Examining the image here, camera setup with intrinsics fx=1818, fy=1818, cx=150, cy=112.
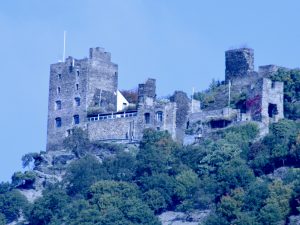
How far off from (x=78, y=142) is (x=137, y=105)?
10.7 feet

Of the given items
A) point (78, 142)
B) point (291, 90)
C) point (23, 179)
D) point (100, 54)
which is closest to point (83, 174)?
point (78, 142)

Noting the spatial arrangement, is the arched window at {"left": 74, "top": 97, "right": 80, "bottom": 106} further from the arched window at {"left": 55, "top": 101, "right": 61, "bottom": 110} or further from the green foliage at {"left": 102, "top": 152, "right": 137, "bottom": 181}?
the green foliage at {"left": 102, "top": 152, "right": 137, "bottom": 181}

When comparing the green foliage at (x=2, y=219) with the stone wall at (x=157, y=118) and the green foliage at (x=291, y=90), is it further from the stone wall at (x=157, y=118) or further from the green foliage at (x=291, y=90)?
the green foliage at (x=291, y=90)

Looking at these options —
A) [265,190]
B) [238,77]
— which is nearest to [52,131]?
[238,77]

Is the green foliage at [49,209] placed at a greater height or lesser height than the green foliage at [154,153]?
lesser

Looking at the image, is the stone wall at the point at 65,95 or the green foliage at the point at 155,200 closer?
the green foliage at the point at 155,200

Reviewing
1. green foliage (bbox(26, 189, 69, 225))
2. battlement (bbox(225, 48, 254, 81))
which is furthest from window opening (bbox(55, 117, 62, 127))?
battlement (bbox(225, 48, 254, 81))

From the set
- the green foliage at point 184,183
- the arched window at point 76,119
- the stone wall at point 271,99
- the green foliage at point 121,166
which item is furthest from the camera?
the arched window at point 76,119

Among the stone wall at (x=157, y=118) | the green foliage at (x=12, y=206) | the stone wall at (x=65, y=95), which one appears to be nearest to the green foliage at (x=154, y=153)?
the stone wall at (x=157, y=118)

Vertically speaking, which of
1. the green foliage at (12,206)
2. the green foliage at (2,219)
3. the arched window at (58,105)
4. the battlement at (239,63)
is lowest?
the green foliage at (2,219)

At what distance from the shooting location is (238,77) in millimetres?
87750

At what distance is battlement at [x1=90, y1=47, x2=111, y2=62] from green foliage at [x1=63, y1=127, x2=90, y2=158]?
4180 millimetres

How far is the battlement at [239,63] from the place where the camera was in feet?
288

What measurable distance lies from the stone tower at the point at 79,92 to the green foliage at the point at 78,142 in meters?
0.91
